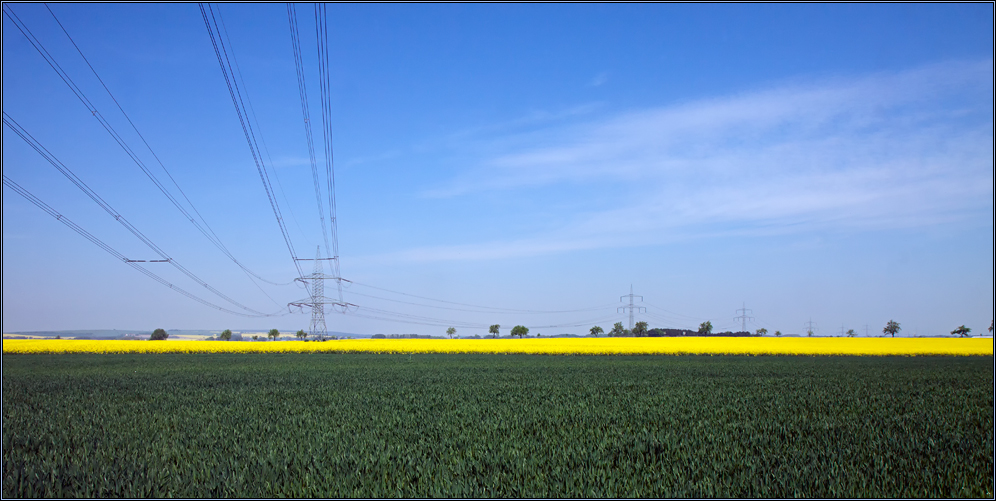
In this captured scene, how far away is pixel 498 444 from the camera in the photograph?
10641mm

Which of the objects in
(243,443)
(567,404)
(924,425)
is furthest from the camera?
(567,404)

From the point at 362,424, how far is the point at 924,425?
12.8 m

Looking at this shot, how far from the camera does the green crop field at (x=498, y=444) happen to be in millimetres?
7984

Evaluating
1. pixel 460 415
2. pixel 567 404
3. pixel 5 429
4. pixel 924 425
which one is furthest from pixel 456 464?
pixel 924 425

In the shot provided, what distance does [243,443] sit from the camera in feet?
35.7

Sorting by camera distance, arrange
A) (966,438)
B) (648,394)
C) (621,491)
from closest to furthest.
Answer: (621,491) < (966,438) < (648,394)

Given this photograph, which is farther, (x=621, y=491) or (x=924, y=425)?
(x=924, y=425)

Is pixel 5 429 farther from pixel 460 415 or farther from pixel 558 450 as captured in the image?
pixel 558 450

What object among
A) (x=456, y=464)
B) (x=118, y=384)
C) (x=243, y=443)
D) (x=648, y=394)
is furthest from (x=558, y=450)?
(x=118, y=384)

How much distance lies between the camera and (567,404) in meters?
16.8

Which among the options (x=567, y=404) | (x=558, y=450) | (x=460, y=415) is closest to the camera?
(x=558, y=450)

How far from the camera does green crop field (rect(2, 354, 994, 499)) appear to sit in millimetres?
7984

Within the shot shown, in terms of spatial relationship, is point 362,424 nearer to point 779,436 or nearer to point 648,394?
point 779,436

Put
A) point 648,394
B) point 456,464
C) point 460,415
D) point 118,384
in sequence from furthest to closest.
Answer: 1. point 118,384
2. point 648,394
3. point 460,415
4. point 456,464
